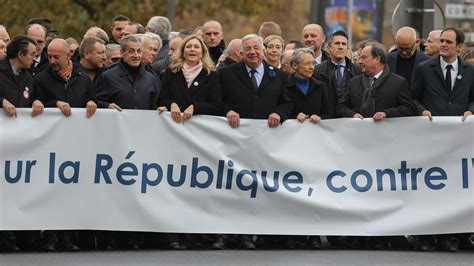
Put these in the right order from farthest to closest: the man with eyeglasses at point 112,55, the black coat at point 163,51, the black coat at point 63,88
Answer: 1. the black coat at point 163,51
2. the man with eyeglasses at point 112,55
3. the black coat at point 63,88

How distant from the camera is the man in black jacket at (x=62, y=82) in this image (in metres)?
17.4

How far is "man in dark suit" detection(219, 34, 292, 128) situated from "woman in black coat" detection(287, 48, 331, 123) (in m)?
0.14

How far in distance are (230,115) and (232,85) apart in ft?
1.31

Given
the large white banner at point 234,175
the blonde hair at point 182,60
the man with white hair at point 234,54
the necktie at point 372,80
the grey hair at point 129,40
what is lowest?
the large white banner at point 234,175

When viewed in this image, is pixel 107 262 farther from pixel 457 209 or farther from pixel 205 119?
pixel 457 209

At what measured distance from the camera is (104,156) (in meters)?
17.1

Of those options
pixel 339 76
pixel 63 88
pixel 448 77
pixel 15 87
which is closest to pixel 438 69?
pixel 448 77

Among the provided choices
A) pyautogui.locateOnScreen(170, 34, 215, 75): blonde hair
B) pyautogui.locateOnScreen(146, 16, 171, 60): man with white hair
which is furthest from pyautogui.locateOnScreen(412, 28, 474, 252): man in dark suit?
pyautogui.locateOnScreen(146, 16, 171, 60): man with white hair

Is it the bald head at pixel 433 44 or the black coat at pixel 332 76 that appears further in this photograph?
the bald head at pixel 433 44

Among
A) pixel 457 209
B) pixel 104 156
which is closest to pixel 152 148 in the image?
pixel 104 156

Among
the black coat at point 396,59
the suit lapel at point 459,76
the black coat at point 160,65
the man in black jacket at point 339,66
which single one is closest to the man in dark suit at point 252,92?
the man in black jacket at point 339,66

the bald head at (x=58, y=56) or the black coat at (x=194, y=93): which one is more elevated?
the bald head at (x=58, y=56)

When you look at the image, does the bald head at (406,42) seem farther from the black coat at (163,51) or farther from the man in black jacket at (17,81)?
the man in black jacket at (17,81)

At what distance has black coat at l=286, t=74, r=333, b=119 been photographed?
699 inches
